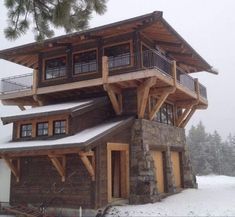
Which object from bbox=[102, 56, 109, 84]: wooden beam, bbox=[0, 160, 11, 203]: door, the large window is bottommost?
bbox=[0, 160, 11, 203]: door

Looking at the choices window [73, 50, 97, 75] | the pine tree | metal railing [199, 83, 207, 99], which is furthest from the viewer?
metal railing [199, 83, 207, 99]

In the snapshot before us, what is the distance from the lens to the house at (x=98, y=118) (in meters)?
14.1

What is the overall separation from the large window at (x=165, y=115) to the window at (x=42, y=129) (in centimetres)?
585

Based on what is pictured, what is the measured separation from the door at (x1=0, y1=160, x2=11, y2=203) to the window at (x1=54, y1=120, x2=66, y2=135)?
322cm

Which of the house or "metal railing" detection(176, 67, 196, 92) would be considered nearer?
the house

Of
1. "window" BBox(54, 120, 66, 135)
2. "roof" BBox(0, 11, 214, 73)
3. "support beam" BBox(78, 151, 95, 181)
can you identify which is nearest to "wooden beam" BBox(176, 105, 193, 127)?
"roof" BBox(0, 11, 214, 73)

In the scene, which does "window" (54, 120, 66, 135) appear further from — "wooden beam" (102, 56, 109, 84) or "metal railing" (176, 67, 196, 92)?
"metal railing" (176, 67, 196, 92)

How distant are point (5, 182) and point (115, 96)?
6.57 metres

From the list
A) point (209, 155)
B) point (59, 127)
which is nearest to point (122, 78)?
point (59, 127)

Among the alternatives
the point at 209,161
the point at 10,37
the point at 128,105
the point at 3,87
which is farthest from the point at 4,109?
the point at 10,37

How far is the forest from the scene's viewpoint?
53.3 meters

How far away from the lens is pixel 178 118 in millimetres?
21141

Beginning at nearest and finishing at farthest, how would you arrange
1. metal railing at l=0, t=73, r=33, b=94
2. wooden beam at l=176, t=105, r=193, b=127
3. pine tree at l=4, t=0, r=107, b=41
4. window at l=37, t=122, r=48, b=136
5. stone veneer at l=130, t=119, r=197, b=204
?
pine tree at l=4, t=0, r=107, b=41 → stone veneer at l=130, t=119, r=197, b=204 → window at l=37, t=122, r=48, b=136 → metal railing at l=0, t=73, r=33, b=94 → wooden beam at l=176, t=105, r=193, b=127

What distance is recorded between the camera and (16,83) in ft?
64.9
